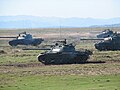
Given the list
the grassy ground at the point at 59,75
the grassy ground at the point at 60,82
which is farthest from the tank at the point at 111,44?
the grassy ground at the point at 60,82

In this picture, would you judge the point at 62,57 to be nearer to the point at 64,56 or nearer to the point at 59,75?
the point at 64,56

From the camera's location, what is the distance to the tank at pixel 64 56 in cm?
3412

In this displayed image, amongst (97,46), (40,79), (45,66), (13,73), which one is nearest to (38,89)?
(40,79)

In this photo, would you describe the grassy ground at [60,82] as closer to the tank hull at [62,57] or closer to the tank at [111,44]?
the tank hull at [62,57]

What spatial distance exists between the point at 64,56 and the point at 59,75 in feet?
24.4

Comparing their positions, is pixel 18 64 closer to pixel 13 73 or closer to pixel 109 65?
pixel 13 73

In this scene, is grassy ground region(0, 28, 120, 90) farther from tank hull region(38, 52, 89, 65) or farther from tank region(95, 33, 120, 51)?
tank region(95, 33, 120, 51)

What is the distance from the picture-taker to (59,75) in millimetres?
26828

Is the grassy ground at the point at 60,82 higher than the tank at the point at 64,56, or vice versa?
the tank at the point at 64,56


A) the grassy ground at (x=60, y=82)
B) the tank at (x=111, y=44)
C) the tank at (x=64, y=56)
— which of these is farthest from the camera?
the tank at (x=111, y=44)

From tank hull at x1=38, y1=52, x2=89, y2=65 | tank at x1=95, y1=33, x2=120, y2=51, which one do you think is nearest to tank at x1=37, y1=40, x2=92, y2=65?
tank hull at x1=38, y1=52, x2=89, y2=65

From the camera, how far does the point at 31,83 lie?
935 inches

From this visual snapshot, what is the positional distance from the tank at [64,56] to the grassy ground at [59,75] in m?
0.67

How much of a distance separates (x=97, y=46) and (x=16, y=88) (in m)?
24.4
